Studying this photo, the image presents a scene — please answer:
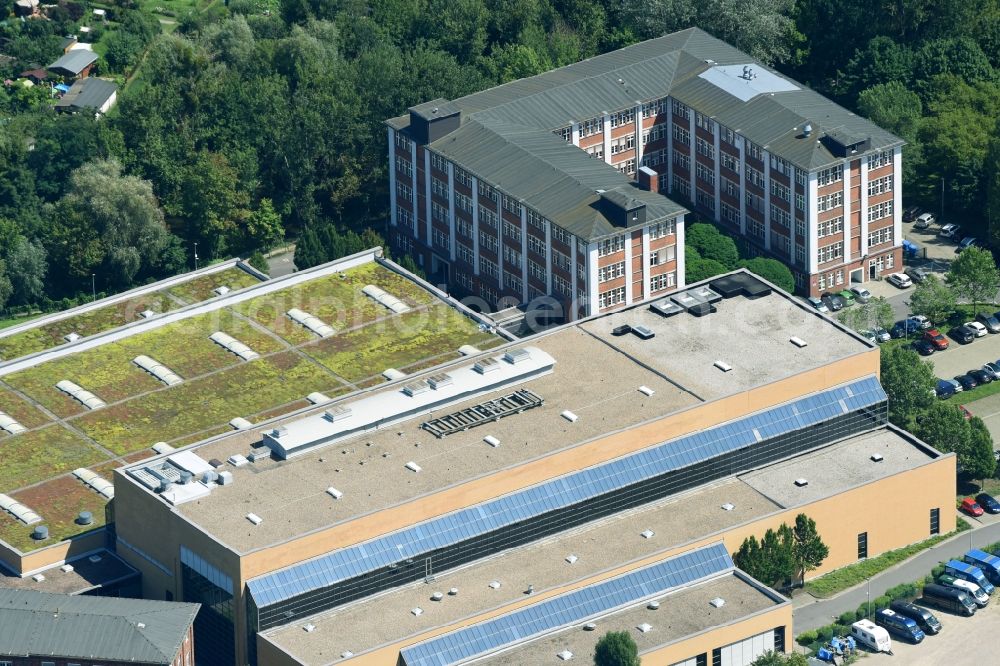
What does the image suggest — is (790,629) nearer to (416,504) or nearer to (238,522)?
(416,504)

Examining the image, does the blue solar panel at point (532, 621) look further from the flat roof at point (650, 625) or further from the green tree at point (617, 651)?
the green tree at point (617, 651)

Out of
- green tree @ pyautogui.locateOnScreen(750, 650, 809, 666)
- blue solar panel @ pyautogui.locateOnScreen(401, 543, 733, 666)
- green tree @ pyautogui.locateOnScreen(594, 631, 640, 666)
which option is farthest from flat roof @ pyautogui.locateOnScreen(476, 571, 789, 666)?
green tree @ pyautogui.locateOnScreen(750, 650, 809, 666)

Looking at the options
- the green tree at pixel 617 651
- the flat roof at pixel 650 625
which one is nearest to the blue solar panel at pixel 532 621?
the flat roof at pixel 650 625

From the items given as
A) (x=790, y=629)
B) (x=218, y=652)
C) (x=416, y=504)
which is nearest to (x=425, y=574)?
(x=416, y=504)

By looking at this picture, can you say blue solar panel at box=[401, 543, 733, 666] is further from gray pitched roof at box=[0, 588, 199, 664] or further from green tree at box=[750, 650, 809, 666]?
gray pitched roof at box=[0, 588, 199, 664]

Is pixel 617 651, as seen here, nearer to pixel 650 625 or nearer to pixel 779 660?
pixel 650 625

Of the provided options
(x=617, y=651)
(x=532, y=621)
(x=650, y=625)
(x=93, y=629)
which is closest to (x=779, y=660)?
(x=650, y=625)
